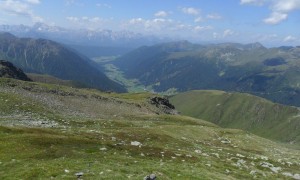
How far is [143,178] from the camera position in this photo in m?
29.5

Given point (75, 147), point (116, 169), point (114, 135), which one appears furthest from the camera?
point (114, 135)

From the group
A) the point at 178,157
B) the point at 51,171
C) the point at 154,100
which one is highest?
the point at 51,171

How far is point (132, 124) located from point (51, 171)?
160 ft

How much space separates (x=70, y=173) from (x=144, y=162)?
9861 mm

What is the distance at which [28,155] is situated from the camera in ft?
113

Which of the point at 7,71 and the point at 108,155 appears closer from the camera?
the point at 108,155

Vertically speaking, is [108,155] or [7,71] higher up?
[108,155]

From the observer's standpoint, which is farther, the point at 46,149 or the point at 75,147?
the point at 75,147

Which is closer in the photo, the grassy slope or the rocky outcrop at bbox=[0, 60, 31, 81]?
the grassy slope

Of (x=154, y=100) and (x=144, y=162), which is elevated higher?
(x=144, y=162)

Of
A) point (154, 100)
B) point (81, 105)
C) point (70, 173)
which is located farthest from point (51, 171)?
point (154, 100)

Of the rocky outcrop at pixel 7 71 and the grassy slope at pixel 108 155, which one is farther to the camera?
the rocky outcrop at pixel 7 71

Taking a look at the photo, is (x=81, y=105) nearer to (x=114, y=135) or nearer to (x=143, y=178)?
(x=114, y=135)

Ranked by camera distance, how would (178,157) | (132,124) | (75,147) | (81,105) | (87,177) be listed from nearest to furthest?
(87,177)
(75,147)
(178,157)
(132,124)
(81,105)
